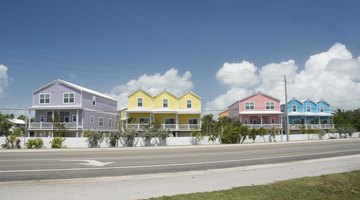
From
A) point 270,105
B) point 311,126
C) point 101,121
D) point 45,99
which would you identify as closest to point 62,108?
point 45,99

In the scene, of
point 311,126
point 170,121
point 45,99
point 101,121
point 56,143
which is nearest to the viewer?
point 56,143

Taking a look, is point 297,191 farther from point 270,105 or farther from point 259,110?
point 270,105

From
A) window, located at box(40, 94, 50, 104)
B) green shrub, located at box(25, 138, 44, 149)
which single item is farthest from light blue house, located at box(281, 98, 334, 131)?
green shrub, located at box(25, 138, 44, 149)

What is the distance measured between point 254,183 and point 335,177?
320 cm

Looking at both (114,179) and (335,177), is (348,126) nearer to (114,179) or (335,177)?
(335,177)

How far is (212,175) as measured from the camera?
12.9m

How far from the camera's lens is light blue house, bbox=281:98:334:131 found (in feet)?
218

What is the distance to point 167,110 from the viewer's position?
169ft

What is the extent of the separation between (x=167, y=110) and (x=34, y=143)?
22477 mm

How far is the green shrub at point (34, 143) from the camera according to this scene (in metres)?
33.0

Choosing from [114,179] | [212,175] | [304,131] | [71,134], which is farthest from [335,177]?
[304,131]

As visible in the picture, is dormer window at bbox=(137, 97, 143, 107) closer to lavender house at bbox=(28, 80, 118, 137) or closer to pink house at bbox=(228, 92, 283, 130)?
lavender house at bbox=(28, 80, 118, 137)

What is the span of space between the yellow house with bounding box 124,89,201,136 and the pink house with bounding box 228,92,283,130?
11847mm

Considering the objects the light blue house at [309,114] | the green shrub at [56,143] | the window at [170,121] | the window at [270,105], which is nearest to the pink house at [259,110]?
the window at [270,105]
